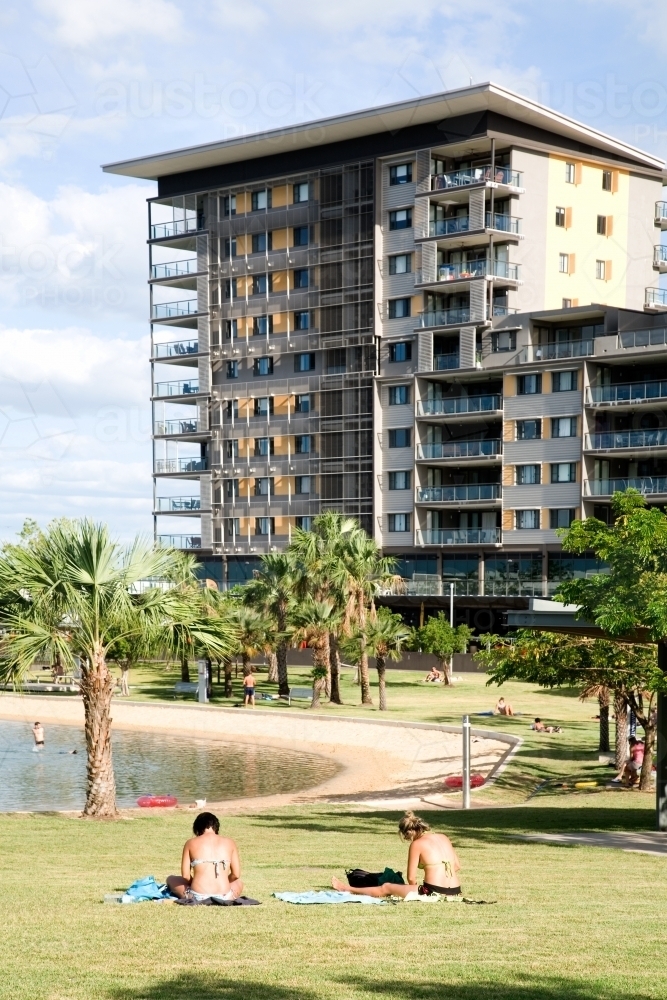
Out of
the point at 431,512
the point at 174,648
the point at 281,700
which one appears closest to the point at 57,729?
the point at 281,700

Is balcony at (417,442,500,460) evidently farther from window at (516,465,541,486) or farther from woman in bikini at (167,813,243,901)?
woman in bikini at (167,813,243,901)

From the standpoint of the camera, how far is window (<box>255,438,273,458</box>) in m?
93.5

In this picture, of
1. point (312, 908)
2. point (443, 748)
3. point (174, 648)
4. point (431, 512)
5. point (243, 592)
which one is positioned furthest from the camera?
point (431, 512)

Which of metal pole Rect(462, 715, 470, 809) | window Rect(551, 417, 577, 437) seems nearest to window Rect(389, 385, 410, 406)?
window Rect(551, 417, 577, 437)

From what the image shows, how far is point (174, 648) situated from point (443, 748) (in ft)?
59.0

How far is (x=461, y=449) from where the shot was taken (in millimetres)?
82375

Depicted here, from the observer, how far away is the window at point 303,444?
300ft

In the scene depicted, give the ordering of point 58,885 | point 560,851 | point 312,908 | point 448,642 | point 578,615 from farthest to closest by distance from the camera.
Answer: point 448,642, point 578,615, point 560,851, point 58,885, point 312,908

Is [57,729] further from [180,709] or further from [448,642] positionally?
[448,642]

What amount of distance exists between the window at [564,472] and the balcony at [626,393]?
4.05 m

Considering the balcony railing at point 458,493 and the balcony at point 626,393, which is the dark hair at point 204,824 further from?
the balcony railing at point 458,493

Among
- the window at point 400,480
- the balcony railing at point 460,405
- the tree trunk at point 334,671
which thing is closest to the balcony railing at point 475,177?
the balcony railing at point 460,405

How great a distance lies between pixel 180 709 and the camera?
55031mm

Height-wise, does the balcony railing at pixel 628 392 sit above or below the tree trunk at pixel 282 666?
above
